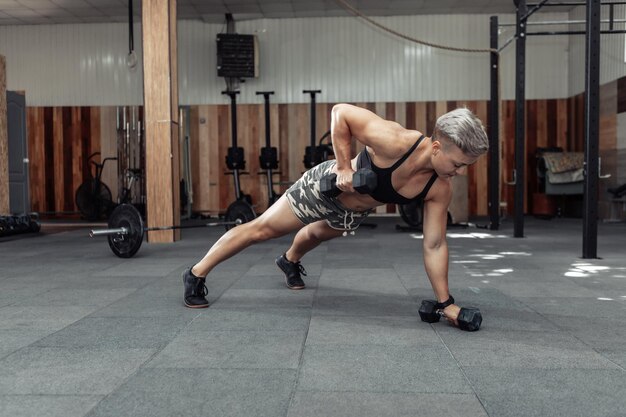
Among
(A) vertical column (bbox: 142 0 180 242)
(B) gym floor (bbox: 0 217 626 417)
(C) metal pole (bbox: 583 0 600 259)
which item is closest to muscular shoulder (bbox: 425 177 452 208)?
(B) gym floor (bbox: 0 217 626 417)

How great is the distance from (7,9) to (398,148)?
8.99m

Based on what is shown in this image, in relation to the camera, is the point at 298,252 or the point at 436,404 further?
the point at 298,252

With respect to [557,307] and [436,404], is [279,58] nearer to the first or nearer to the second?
[557,307]

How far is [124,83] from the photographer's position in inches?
381

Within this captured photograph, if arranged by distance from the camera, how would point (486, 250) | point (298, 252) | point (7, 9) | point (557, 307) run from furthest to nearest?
1. point (7, 9)
2. point (486, 250)
3. point (298, 252)
4. point (557, 307)

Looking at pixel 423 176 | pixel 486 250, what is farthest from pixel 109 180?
pixel 423 176

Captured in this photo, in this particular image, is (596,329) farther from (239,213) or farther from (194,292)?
(239,213)

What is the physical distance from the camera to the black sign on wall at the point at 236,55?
8992mm

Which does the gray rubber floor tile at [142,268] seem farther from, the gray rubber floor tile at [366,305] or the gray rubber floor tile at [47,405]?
the gray rubber floor tile at [47,405]

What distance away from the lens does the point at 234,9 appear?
8930mm

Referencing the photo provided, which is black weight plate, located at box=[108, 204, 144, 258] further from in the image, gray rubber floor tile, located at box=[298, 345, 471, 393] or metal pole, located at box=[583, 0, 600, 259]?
metal pole, located at box=[583, 0, 600, 259]

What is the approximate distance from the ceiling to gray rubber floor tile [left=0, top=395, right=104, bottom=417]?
26.1 ft

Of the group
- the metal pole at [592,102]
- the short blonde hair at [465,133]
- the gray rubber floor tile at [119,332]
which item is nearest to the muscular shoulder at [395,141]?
the short blonde hair at [465,133]

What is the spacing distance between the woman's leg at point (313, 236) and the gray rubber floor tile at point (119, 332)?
689 millimetres
